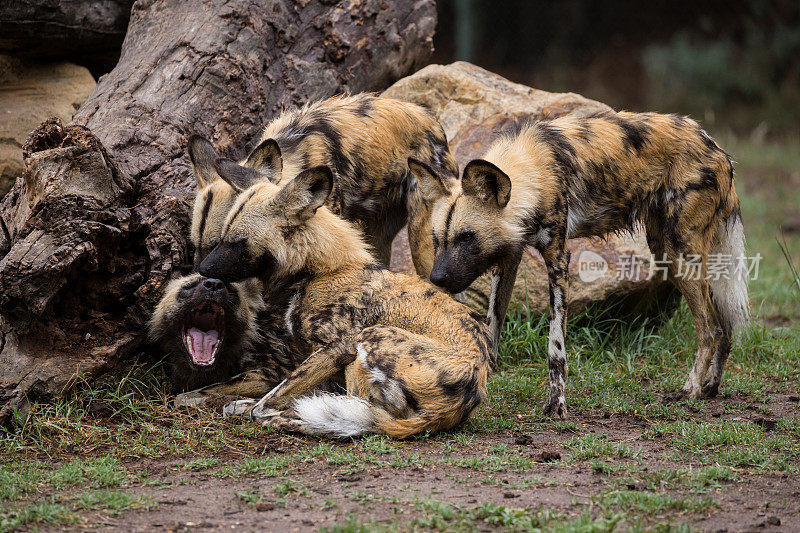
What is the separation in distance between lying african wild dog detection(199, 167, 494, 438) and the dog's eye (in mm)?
297

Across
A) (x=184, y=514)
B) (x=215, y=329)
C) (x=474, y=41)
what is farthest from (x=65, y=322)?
(x=474, y=41)

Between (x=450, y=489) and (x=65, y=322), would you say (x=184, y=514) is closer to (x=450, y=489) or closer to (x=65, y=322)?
(x=450, y=489)

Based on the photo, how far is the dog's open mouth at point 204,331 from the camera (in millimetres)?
4418

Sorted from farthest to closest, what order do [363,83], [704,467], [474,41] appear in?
[474,41] → [363,83] → [704,467]

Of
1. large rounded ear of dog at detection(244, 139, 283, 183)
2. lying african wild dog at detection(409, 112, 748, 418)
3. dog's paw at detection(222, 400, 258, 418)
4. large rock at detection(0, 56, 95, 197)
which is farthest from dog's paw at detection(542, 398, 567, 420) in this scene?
large rock at detection(0, 56, 95, 197)

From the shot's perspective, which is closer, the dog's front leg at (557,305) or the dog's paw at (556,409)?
the dog's paw at (556,409)

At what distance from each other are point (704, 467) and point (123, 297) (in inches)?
112

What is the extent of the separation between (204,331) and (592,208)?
220cm

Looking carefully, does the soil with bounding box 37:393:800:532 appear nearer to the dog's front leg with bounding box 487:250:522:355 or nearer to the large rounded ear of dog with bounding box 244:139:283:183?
the dog's front leg with bounding box 487:250:522:355

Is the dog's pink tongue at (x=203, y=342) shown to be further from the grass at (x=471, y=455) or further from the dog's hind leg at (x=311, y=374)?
the dog's hind leg at (x=311, y=374)

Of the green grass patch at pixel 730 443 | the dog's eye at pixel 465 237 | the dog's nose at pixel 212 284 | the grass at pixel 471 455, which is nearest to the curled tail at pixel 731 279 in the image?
the grass at pixel 471 455

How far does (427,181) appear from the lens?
4.53 metres

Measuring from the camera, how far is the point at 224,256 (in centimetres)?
407

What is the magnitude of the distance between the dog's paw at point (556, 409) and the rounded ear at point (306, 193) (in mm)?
1530
